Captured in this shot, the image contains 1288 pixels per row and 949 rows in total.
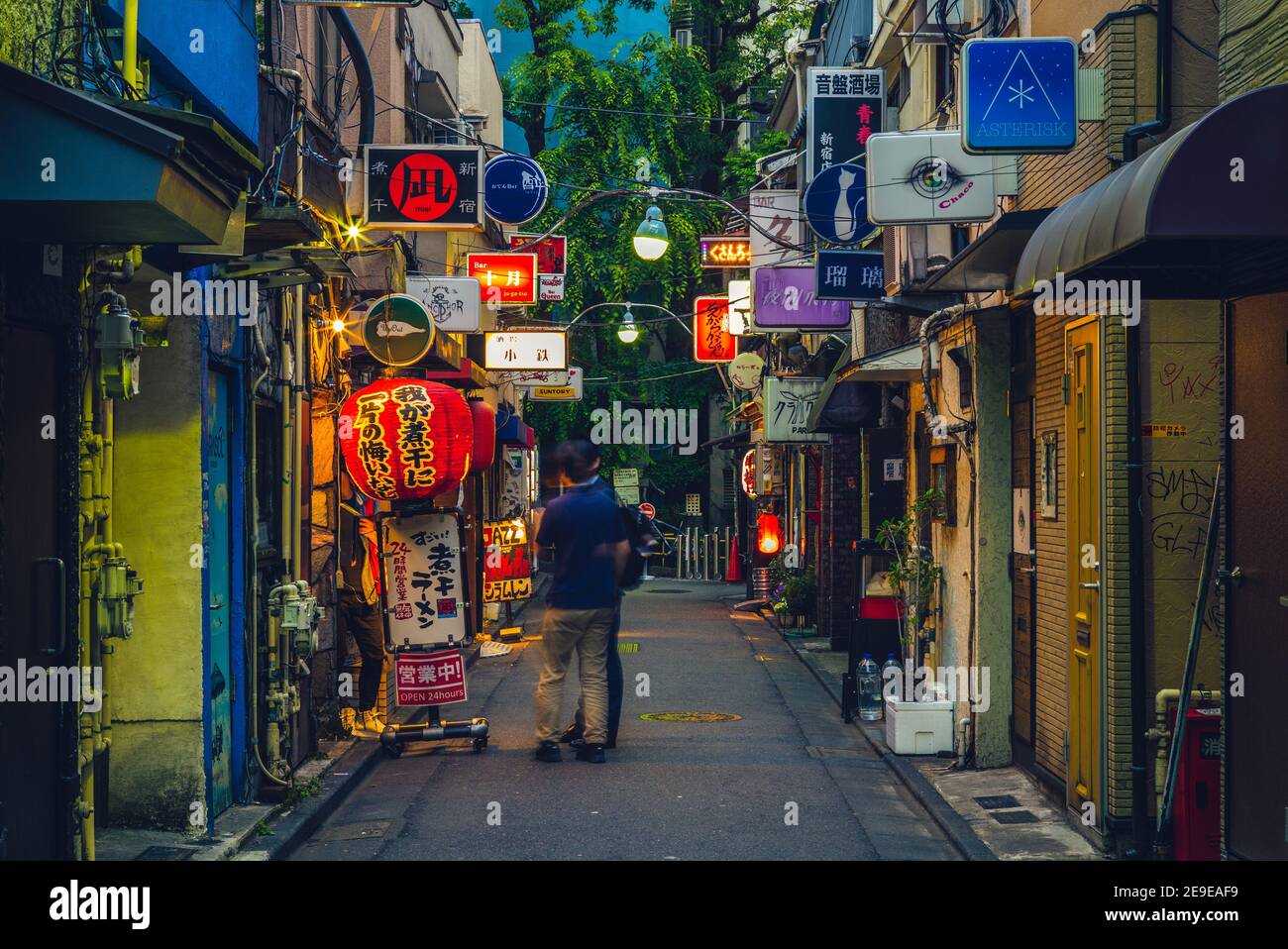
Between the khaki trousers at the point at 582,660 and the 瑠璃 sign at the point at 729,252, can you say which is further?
the 瑠璃 sign at the point at 729,252

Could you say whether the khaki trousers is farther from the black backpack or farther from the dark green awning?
the dark green awning

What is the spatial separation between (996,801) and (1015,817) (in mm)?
594

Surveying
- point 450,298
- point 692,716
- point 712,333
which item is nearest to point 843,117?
point 450,298

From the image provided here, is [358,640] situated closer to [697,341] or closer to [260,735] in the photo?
[260,735]

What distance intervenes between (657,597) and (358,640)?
71.5 ft

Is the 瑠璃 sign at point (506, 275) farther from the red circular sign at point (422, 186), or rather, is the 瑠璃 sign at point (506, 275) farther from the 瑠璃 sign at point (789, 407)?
the red circular sign at point (422, 186)

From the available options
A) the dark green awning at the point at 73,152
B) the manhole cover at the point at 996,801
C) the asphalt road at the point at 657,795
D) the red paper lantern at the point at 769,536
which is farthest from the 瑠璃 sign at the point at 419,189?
the red paper lantern at the point at 769,536

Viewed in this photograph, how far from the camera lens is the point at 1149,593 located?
28.7 ft

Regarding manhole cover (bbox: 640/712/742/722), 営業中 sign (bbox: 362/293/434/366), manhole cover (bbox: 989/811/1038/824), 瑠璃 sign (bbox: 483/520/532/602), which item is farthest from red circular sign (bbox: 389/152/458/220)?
瑠璃 sign (bbox: 483/520/532/602)

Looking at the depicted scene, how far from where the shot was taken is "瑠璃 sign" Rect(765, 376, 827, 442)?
23.1 meters

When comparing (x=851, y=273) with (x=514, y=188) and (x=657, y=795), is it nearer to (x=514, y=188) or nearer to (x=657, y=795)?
(x=514, y=188)

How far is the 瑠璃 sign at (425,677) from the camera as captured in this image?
1270cm

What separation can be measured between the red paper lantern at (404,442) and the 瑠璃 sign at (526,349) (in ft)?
40.9

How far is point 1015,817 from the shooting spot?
395 inches
